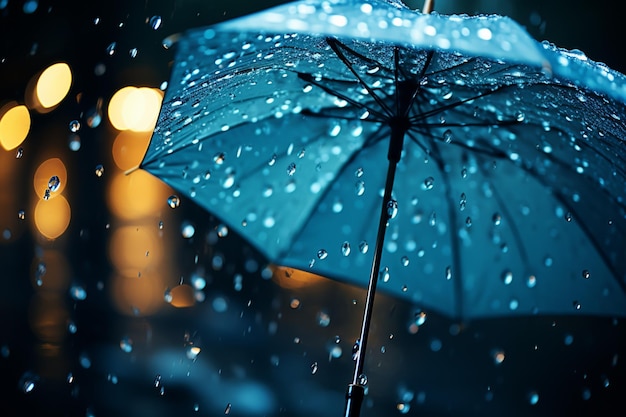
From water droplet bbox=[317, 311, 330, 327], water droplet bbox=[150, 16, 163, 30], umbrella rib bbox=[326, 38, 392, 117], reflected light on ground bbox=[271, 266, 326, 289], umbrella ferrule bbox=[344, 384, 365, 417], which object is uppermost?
umbrella rib bbox=[326, 38, 392, 117]

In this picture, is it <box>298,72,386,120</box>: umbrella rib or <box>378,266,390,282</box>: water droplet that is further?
<box>378,266,390,282</box>: water droplet

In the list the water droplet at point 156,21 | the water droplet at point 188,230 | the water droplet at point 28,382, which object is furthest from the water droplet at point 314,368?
the water droplet at point 156,21

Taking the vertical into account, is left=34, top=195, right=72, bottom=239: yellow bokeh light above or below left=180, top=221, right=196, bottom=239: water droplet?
below

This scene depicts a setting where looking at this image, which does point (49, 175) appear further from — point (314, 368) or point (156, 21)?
point (314, 368)

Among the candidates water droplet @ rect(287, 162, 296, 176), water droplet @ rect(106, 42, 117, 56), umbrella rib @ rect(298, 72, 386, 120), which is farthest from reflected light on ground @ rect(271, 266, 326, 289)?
umbrella rib @ rect(298, 72, 386, 120)

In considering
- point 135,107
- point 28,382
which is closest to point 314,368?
point 28,382

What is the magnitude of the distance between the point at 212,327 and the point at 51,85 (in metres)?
5.63

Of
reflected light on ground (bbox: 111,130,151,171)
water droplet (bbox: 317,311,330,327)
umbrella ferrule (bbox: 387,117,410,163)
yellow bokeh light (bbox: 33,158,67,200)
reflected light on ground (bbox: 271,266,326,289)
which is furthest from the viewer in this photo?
reflected light on ground (bbox: 111,130,151,171)

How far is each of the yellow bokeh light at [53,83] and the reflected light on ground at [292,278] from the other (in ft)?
11.0

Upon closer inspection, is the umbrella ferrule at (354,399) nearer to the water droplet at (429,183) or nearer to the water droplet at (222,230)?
the water droplet at (429,183)

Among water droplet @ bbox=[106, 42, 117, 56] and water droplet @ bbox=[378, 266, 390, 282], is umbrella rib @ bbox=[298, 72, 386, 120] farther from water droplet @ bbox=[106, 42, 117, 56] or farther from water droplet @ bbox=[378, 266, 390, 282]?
water droplet @ bbox=[106, 42, 117, 56]

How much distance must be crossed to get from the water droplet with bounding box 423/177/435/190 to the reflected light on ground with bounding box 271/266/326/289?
5.01m

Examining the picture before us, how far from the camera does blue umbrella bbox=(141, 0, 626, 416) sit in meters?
1.31

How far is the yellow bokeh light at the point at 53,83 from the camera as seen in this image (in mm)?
8734
